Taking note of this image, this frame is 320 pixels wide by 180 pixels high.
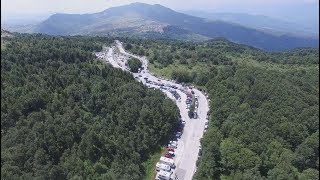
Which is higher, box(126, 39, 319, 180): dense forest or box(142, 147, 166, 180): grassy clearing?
box(126, 39, 319, 180): dense forest

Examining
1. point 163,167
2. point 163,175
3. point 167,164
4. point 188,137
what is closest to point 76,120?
point 163,167

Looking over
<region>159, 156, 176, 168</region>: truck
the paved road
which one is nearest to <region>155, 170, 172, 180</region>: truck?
the paved road

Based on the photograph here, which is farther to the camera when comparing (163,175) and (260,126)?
(260,126)

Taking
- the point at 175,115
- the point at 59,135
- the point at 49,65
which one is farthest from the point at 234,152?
the point at 49,65

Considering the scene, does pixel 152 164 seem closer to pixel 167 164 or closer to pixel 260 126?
pixel 167 164

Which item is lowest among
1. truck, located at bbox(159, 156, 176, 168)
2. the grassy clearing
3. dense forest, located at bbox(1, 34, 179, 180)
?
the grassy clearing

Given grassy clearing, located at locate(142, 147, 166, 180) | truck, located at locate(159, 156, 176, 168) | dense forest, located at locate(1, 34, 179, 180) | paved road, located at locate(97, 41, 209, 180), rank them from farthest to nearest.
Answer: truck, located at locate(159, 156, 176, 168) → paved road, located at locate(97, 41, 209, 180) → grassy clearing, located at locate(142, 147, 166, 180) → dense forest, located at locate(1, 34, 179, 180)

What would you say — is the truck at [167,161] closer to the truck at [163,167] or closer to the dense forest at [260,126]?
the truck at [163,167]

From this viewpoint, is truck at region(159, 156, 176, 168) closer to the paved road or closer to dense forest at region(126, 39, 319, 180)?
the paved road
